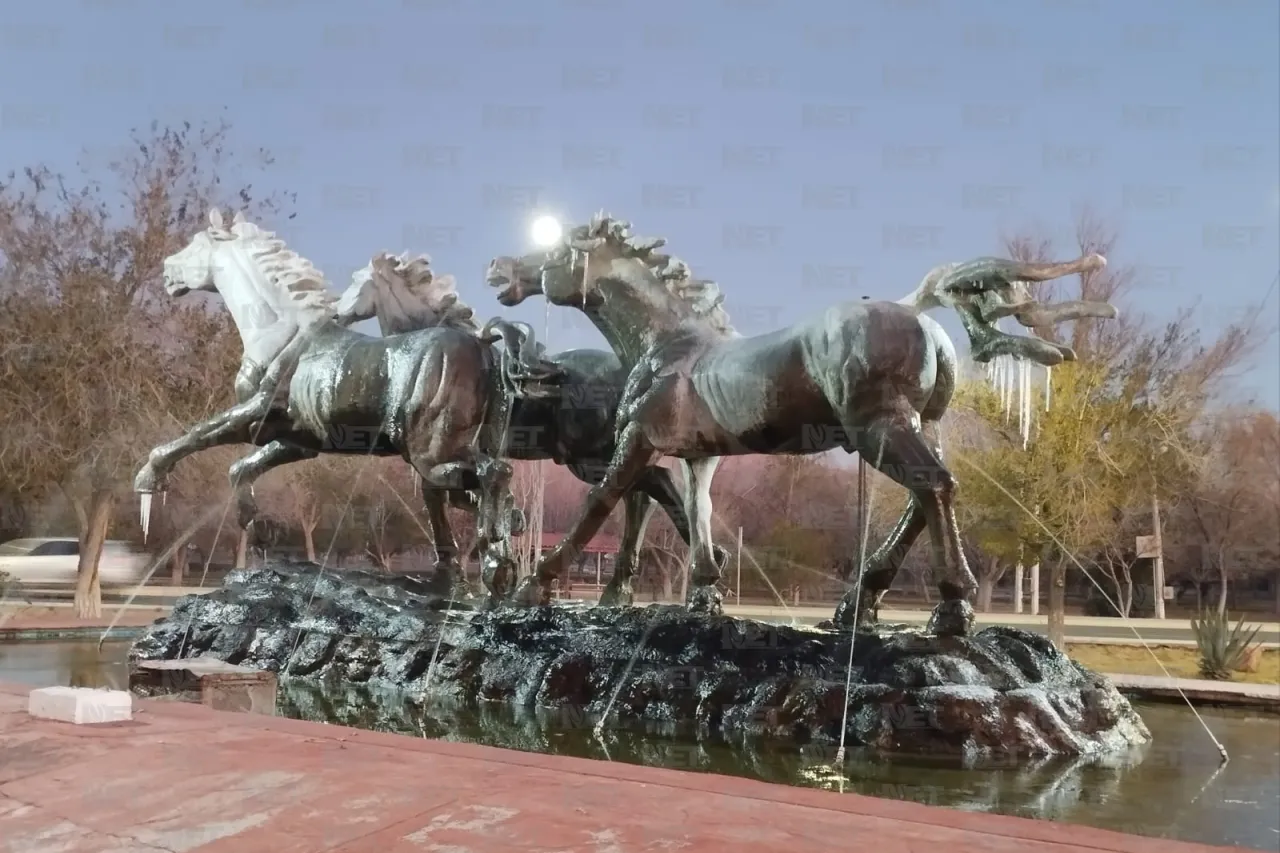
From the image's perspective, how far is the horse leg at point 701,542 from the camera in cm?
727

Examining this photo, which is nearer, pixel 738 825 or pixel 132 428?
pixel 738 825

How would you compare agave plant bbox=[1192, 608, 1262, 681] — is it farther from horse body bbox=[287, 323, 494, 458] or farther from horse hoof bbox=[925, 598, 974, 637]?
horse body bbox=[287, 323, 494, 458]

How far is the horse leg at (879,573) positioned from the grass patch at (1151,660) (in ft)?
28.8

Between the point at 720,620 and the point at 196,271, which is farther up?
the point at 196,271

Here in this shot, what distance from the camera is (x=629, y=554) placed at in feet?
27.9

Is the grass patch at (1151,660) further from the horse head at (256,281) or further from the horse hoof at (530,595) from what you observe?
the horse head at (256,281)

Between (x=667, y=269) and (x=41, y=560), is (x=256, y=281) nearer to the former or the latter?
(x=667, y=269)

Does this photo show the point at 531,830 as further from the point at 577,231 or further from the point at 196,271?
the point at 196,271

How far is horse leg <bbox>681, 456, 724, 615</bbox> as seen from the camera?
23.8 ft

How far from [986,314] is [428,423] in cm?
436

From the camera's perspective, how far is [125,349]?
17875mm

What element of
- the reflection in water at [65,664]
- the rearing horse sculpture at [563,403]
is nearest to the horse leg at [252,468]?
the rearing horse sculpture at [563,403]

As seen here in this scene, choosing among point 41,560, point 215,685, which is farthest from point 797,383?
point 41,560

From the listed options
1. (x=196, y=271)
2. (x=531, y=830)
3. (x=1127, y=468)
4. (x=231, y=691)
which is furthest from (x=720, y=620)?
(x=1127, y=468)
